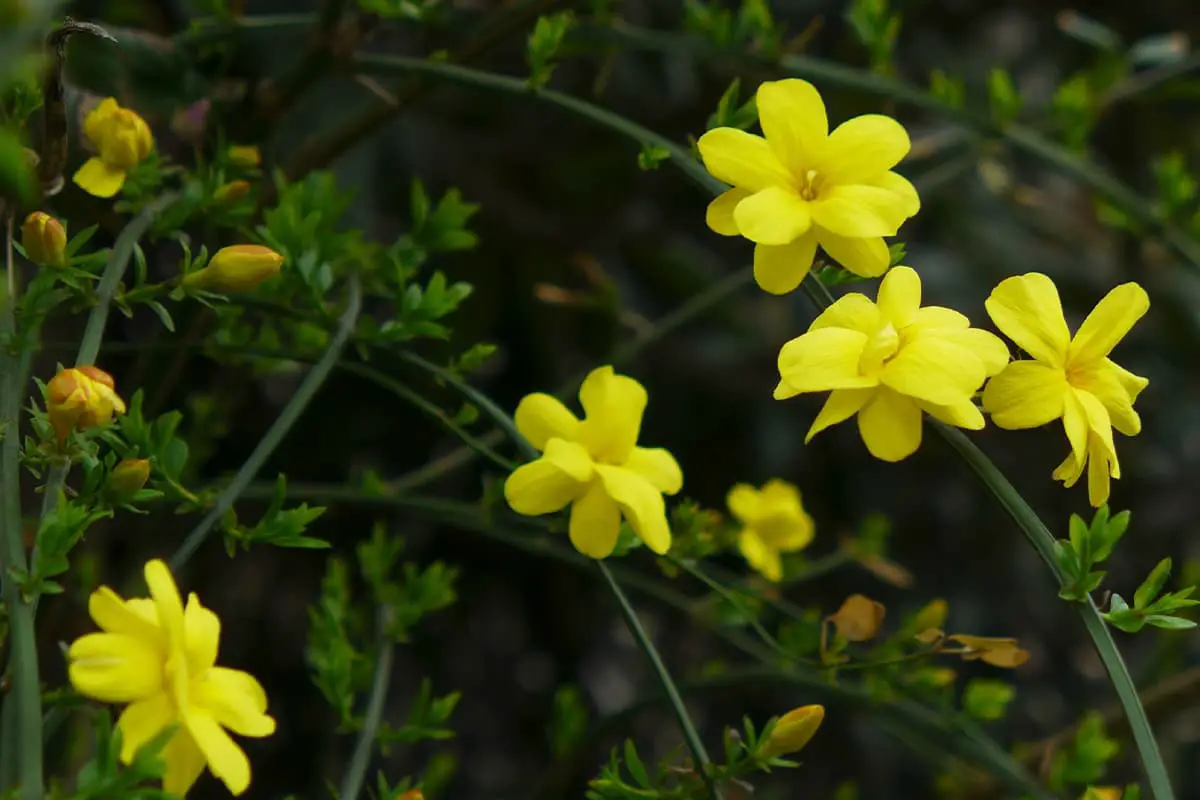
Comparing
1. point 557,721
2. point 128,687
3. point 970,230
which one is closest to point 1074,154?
point 970,230

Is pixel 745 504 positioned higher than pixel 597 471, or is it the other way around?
pixel 597 471

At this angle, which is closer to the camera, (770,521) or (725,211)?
(725,211)

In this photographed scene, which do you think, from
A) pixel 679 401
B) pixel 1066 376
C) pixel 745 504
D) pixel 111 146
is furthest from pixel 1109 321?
pixel 679 401

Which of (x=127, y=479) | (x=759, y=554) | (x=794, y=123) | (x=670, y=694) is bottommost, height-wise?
(x=759, y=554)

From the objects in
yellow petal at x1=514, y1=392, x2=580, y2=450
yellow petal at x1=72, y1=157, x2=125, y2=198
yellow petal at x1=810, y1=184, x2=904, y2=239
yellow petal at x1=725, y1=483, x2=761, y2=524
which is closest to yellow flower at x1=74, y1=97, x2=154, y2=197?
yellow petal at x1=72, y1=157, x2=125, y2=198

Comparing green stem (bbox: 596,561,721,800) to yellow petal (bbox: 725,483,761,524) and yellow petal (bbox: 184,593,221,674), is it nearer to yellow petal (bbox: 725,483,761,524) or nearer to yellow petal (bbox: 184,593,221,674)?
yellow petal (bbox: 184,593,221,674)

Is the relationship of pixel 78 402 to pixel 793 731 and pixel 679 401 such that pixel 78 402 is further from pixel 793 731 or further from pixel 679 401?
pixel 679 401
